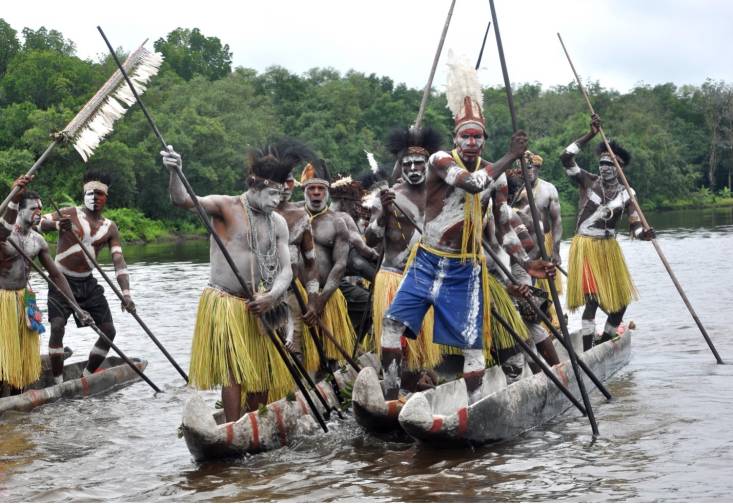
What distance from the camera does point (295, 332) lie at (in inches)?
348

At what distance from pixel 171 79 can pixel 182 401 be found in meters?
55.3

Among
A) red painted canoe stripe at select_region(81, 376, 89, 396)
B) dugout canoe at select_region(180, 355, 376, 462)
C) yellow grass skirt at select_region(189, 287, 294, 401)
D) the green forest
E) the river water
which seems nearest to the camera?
the river water

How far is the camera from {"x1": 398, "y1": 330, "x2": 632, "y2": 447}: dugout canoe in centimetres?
682

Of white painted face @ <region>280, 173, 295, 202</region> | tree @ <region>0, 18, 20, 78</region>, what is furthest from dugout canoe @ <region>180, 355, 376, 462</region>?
tree @ <region>0, 18, 20, 78</region>

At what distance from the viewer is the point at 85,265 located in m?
10.4

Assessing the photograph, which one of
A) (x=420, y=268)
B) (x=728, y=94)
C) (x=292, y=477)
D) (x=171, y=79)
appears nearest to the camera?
(x=292, y=477)

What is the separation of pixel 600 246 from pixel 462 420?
4.42 m

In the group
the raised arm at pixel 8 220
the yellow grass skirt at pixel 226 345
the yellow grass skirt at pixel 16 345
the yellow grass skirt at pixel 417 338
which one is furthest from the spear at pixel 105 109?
the yellow grass skirt at pixel 417 338

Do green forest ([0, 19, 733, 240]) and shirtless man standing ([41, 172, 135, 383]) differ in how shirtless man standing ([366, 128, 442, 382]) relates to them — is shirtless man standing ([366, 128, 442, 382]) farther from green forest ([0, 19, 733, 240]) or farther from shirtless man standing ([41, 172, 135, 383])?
green forest ([0, 19, 733, 240])

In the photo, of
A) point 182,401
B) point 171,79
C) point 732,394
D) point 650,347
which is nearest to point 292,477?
point 182,401

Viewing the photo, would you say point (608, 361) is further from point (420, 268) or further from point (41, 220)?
point (41, 220)

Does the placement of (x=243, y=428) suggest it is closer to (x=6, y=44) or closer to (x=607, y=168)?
(x=607, y=168)

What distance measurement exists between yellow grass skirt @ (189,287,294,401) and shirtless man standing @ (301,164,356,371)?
78.0 inches

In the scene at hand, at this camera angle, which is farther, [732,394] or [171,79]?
[171,79]
